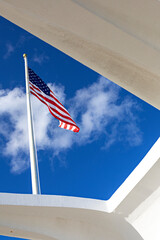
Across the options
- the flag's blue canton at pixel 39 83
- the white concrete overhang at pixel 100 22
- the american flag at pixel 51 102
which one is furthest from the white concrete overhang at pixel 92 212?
the flag's blue canton at pixel 39 83

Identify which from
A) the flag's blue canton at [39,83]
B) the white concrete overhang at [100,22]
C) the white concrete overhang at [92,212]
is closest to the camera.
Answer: the white concrete overhang at [100,22]

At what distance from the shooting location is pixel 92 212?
19.1ft

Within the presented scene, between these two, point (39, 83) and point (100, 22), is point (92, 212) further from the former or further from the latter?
point (39, 83)

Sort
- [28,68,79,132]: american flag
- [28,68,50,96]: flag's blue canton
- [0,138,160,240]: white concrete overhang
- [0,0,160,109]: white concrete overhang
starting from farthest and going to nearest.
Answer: [28,68,50,96]: flag's blue canton
[28,68,79,132]: american flag
[0,138,160,240]: white concrete overhang
[0,0,160,109]: white concrete overhang

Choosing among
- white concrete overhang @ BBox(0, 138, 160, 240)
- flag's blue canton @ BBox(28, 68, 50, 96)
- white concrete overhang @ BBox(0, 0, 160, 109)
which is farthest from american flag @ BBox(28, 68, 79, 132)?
white concrete overhang @ BBox(0, 0, 160, 109)

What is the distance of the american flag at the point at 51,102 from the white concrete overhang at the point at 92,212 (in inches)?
124

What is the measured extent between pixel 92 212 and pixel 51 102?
435cm

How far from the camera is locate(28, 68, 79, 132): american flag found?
28.6 ft

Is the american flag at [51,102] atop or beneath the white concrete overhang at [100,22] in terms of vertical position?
atop

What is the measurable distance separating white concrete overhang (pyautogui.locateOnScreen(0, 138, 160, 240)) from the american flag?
315 centimetres

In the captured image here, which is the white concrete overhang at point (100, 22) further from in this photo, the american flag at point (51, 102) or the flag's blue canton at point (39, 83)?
the flag's blue canton at point (39, 83)

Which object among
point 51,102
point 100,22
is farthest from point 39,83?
point 100,22

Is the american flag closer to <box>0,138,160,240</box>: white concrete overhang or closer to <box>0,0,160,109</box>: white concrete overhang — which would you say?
<box>0,138,160,240</box>: white concrete overhang

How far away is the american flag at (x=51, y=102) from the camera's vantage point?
28.6 ft
